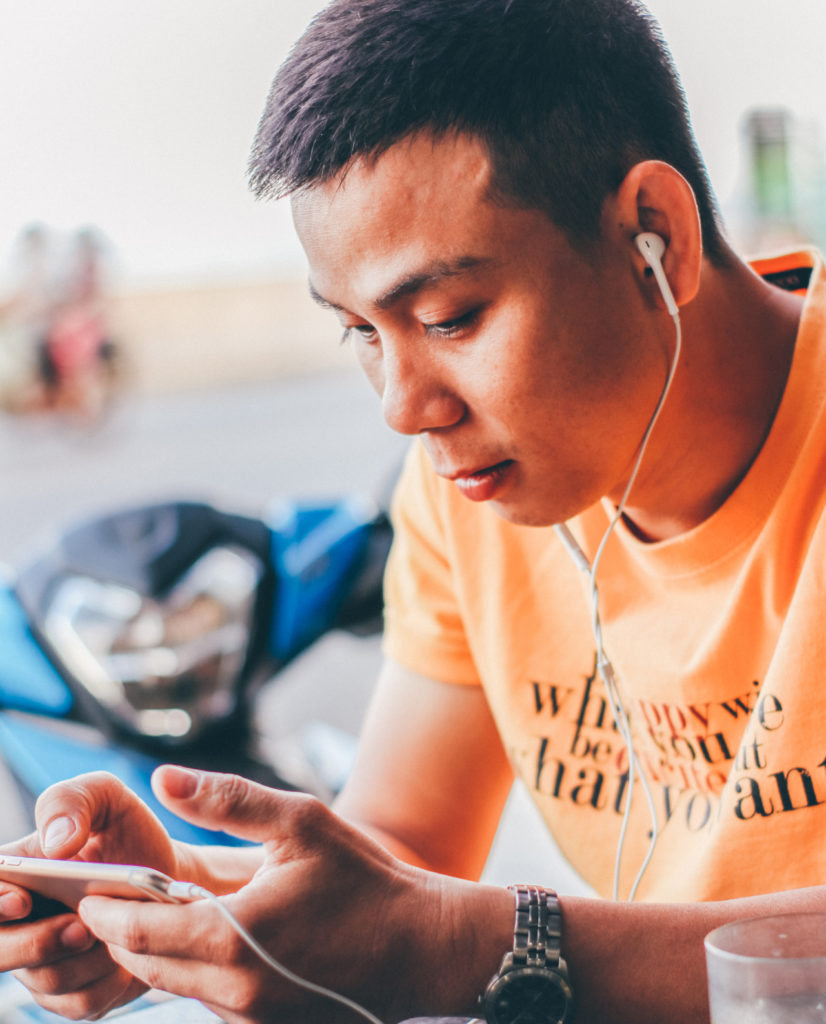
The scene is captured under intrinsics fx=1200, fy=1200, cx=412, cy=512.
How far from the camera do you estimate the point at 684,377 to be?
928 mm

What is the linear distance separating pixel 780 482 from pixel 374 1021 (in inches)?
19.2

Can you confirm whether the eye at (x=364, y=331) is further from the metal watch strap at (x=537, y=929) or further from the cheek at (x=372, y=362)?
the metal watch strap at (x=537, y=929)

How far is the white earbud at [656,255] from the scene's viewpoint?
33.2 inches

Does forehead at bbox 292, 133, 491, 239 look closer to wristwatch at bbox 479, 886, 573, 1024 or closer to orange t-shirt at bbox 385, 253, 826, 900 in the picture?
orange t-shirt at bbox 385, 253, 826, 900

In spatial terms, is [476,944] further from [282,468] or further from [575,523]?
[282,468]

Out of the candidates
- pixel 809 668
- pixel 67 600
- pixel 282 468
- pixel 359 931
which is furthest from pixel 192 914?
pixel 282 468

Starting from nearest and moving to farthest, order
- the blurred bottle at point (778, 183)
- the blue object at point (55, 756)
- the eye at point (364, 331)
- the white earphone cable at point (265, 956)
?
the white earphone cable at point (265, 956) → the eye at point (364, 331) → the blue object at point (55, 756) → the blurred bottle at point (778, 183)

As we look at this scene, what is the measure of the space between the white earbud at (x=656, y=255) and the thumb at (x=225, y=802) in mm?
438

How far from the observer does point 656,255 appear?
2.77 feet

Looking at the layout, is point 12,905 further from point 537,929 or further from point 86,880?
point 537,929

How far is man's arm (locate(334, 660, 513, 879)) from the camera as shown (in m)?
1.11

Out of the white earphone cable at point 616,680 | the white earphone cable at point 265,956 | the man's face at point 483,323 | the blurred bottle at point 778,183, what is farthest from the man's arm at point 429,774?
the blurred bottle at point 778,183

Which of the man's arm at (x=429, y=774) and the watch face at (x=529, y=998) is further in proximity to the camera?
the man's arm at (x=429, y=774)

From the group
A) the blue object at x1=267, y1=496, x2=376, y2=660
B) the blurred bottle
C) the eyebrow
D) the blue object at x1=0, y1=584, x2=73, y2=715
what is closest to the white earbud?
the eyebrow
